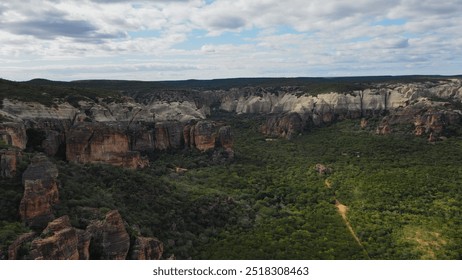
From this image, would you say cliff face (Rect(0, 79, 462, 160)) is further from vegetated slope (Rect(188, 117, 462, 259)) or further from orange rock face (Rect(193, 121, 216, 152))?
vegetated slope (Rect(188, 117, 462, 259))

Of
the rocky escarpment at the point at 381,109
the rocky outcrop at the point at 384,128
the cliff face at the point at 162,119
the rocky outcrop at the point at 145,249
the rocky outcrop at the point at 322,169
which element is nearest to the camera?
the rocky outcrop at the point at 145,249

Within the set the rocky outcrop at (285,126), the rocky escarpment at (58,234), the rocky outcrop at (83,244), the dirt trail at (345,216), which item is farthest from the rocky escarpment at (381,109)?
the rocky outcrop at (83,244)

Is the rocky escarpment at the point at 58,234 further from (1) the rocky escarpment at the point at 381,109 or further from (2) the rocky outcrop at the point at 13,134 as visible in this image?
(1) the rocky escarpment at the point at 381,109

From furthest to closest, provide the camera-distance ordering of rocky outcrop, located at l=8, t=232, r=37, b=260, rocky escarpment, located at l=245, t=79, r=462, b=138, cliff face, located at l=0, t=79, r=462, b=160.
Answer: rocky escarpment, located at l=245, t=79, r=462, b=138 < cliff face, located at l=0, t=79, r=462, b=160 < rocky outcrop, located at l=8, t=232, r=37, b=260

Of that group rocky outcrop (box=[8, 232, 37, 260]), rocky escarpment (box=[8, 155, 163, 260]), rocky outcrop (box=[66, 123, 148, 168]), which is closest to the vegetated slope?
rocky escarpment (box=[8, 155, 163, 260])

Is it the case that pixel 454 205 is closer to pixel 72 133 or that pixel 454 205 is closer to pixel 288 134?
pixel 72 133

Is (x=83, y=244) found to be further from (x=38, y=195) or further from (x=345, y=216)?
(x=345, y=216)
